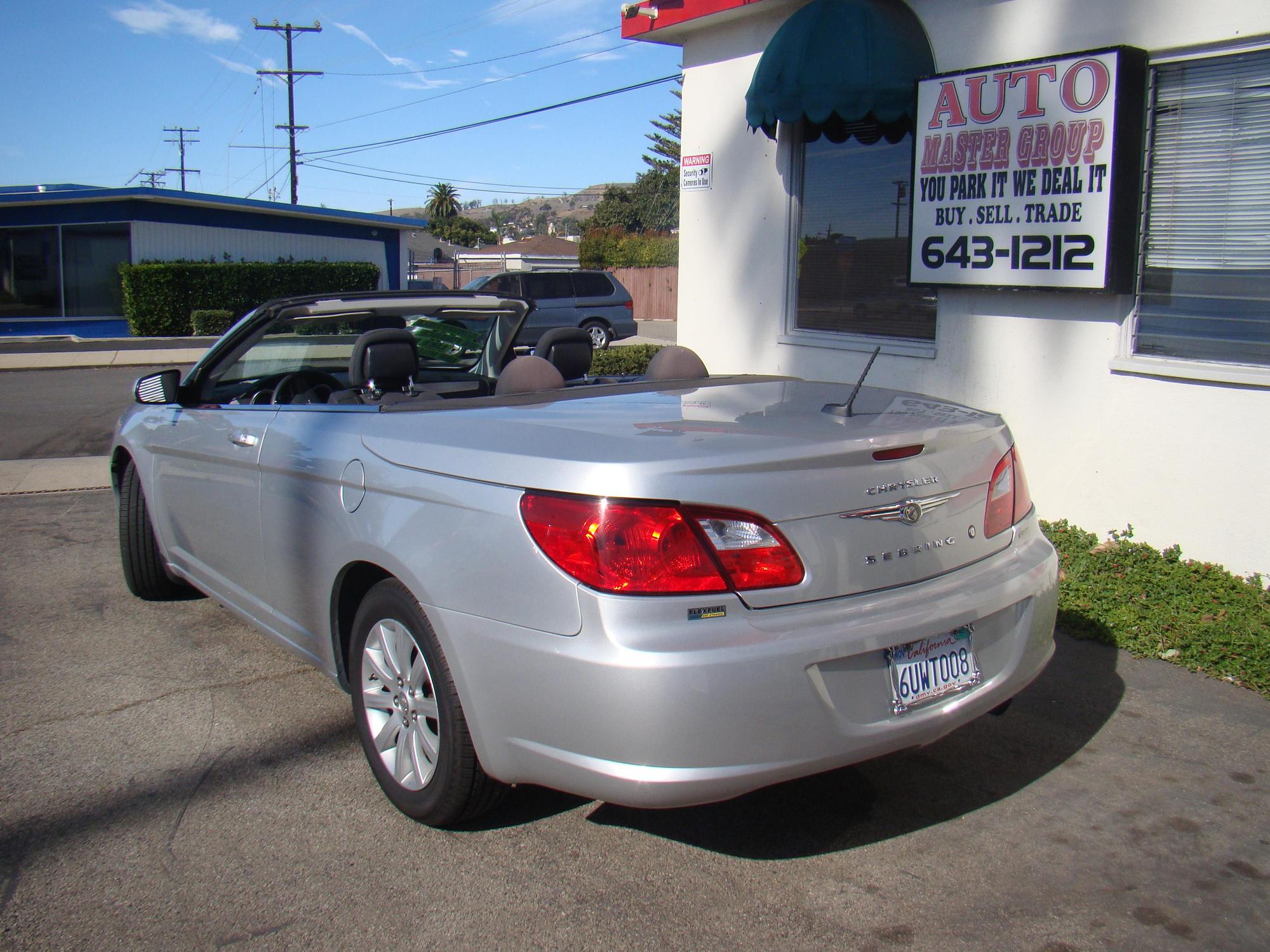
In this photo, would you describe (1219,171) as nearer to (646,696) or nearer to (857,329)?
(857,329)

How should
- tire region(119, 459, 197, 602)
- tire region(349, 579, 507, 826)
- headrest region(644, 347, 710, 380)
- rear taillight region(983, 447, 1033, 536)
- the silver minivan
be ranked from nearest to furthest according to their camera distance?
tire region(349, 579, 507, 826), rear taillight region(983, 447, 1033, 536), headrest region(644, 347, 710, 380), tire region(119, 459, 197, 602), the silver minivan

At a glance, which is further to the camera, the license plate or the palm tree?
the palm tree

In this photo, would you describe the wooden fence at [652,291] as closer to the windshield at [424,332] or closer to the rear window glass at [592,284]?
the rear window glass at [592,284]

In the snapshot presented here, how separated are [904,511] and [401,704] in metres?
1.62

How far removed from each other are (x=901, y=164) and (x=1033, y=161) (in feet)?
5.16

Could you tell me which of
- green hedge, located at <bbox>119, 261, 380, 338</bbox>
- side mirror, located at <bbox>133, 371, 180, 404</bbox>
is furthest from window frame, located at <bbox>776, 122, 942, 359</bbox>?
green hedge, located at <bbox>119, 261, 380, 338</bbox>

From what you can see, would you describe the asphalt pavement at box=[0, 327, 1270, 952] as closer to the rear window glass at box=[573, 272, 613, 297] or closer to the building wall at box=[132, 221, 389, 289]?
the rear window glass at box=[573, 272, 613, 297]

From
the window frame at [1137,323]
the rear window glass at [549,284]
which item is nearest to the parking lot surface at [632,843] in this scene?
the window frame at [1137,323]

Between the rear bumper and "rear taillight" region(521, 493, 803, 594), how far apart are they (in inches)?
1.9

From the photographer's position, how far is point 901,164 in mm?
7758

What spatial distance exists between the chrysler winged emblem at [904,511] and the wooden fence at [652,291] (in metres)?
37.9

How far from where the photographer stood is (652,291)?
42.4 metres

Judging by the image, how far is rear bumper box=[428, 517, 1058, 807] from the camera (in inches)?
103

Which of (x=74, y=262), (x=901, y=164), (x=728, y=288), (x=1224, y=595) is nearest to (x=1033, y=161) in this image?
(x=901, y=164)
